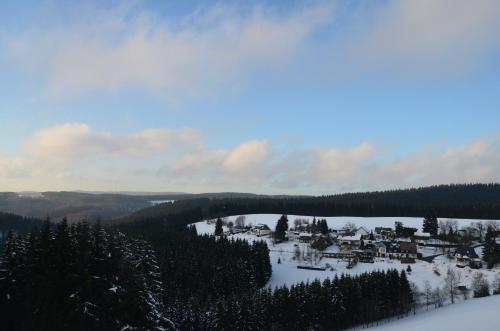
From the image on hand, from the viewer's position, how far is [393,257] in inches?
4993

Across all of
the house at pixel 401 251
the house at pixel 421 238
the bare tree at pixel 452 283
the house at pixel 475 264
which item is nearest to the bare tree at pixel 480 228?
the house at pixel 421 238

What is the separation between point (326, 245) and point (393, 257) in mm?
23471

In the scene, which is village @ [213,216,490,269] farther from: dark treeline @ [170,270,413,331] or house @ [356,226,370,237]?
dark treeline @ [170,270,413,331]

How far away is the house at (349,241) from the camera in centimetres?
14449

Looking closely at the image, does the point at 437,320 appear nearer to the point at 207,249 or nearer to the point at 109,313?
the point at 109,313

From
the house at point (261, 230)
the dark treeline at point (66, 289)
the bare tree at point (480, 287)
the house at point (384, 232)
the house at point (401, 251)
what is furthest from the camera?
the house at point (261, 230)

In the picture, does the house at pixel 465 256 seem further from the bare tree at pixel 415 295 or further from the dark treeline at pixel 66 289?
the dark treeline at pixel 66 289

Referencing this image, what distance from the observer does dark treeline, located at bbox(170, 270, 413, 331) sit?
195 feet

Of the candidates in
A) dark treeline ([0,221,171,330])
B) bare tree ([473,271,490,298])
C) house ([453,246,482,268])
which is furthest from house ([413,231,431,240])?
A: dark treeline ([0,221,171,330])

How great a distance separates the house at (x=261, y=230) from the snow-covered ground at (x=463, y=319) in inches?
4254

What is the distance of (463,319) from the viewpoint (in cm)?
5703

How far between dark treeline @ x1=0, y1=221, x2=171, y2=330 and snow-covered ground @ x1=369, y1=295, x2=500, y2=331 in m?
38.3

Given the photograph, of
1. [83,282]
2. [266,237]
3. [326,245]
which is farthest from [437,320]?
[266,237]

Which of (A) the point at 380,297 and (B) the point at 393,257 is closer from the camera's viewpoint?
(A) the point at 380,297
